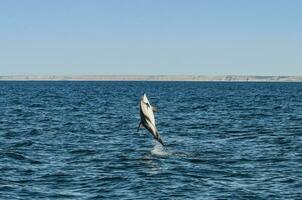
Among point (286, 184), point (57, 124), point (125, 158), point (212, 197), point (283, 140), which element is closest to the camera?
point (212, 197)

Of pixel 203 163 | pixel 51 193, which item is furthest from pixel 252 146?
pixel 51 193

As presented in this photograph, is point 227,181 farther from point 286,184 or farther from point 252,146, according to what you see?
point 252,146

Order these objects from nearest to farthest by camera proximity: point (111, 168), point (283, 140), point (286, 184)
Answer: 1. point (286, 184)
2. point (111, 168)
3. point (283, 140)

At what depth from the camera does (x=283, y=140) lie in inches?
1423

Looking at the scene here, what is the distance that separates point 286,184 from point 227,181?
2.16m

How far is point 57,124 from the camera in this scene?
49.4 meters

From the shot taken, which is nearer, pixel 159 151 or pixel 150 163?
pixel 150 163

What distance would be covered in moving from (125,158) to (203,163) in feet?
12.8

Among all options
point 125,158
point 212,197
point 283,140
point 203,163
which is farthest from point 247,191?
point 283,140

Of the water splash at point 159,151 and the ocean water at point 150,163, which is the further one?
the water splash at point 159,151

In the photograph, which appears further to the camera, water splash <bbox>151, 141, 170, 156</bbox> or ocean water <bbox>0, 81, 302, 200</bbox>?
water splash <bbox>151, 141, 170, 156</bbox>

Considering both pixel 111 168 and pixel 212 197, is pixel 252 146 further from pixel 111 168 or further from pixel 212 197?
pixel 212 197

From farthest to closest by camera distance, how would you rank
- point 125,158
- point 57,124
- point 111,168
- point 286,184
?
1. point 57,124
2. point 125,158
3. point 111,168
4. point 286,184

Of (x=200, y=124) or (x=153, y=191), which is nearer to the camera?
(x=153, y=191)
